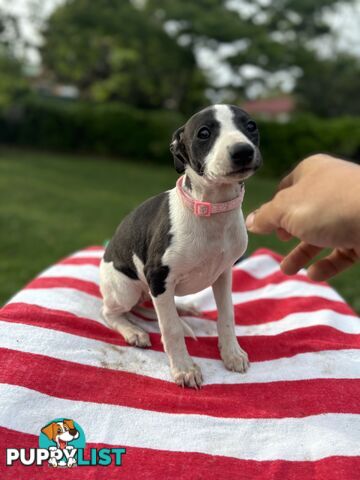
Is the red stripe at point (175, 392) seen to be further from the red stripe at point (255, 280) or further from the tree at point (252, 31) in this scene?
the tree at point (252, 31)

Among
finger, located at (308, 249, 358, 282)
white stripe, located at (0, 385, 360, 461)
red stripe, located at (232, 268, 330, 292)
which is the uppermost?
finger, located at (308, 249, 358, 282)

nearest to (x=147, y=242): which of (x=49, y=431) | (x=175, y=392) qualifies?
(x=175, y=392)

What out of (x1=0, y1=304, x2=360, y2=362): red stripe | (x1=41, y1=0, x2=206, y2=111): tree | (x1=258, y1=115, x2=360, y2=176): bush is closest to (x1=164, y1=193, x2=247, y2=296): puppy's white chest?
(x1=0, y1=304, x2=360, y2=362): red stripe

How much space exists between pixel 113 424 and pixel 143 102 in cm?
2131

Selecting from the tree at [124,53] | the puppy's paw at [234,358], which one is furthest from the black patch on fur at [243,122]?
the tree at [124,53]

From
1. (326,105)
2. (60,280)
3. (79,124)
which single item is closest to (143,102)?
(79,124)

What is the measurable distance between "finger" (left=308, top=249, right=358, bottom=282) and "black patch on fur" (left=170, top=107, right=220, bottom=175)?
1.03 meters

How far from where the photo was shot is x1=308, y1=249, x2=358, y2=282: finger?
2.44 m

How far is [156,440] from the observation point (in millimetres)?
1783

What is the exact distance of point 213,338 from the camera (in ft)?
8.57

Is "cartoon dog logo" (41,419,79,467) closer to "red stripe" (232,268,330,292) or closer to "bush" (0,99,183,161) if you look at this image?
"red stripe" (232,268,330,292)

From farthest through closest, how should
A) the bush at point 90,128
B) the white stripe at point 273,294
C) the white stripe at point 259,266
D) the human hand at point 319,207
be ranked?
the bush at point 90,128
the white stripe at point 259,266
the white stripe at point 273,294
the human hand at point 319,207

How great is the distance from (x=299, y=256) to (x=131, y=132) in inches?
589

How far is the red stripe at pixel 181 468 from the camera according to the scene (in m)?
1.61
